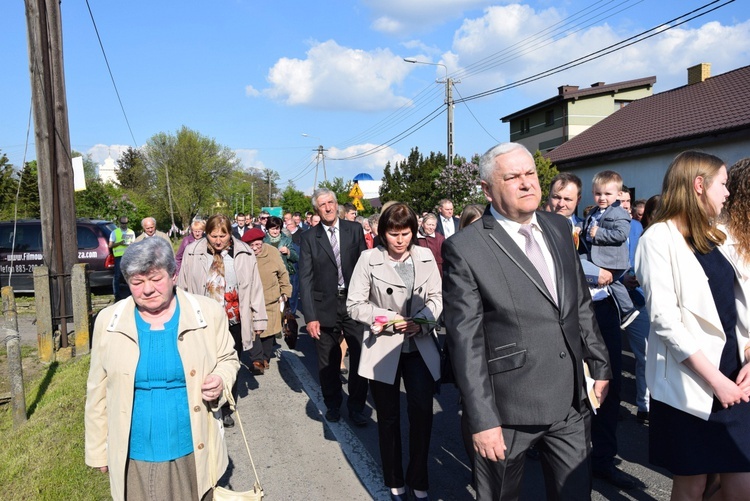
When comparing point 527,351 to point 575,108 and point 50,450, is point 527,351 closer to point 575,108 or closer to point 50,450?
point 50,450

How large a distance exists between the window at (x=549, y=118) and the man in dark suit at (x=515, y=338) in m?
39.8

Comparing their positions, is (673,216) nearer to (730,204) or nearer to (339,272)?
(730,204)

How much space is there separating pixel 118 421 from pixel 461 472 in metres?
2.61

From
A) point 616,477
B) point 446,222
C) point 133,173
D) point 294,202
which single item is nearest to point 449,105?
point 446,222

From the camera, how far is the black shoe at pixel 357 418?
5621 mm

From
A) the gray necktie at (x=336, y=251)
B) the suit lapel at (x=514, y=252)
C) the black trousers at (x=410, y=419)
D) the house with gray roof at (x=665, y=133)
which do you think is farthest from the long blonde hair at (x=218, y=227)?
the house with gray roof at (x=665, y=133)

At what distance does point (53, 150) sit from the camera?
892 centimetres

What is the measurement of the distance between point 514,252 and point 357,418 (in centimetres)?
345

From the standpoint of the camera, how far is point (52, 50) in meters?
8.86

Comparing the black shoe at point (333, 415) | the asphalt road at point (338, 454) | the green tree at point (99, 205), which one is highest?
the green tree at point (99, 205)

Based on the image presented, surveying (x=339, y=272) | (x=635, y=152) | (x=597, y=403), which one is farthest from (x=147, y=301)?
(x=635, y=152)

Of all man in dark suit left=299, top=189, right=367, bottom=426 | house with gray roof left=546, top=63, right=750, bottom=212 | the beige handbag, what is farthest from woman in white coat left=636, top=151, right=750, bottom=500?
house with gray roof left=546, top=63, right=750, bottom=212

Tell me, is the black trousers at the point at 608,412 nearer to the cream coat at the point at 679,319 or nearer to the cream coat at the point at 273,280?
the cream coat at the point at 679,319

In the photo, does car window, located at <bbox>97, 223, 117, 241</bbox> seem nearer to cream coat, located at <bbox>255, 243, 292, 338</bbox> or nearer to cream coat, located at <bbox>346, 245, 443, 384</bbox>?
cream coat, located at <bbox>255, 243, 292, 338</bbox>
